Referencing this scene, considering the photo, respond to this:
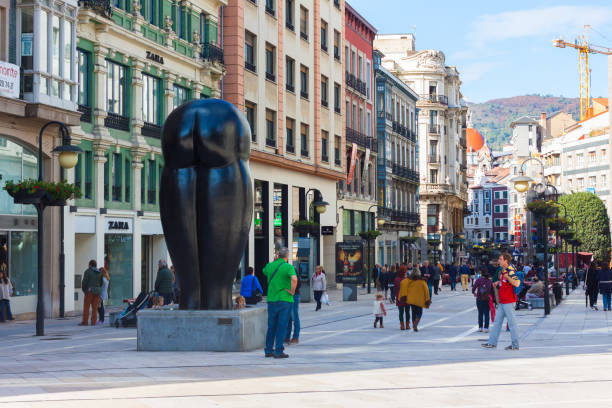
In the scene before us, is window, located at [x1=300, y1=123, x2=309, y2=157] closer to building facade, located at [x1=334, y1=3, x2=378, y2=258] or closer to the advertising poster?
building facade, located at [x1=334, y1=3, x2=378, y2=258]

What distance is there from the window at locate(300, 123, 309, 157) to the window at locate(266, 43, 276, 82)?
16.5 feet

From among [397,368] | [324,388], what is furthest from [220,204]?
[324,388]

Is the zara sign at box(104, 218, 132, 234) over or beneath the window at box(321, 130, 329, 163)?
beneath

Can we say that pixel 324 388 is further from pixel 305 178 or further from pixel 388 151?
pixel 388 151

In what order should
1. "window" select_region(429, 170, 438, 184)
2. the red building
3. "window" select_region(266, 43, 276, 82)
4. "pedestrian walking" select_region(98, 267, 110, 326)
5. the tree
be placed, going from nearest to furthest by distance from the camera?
"pedestrian walking" select_region(98, 267, 110, 326) → "window" select_region(266, 43, 276, 82) → the red building → the tree → "window" select_region(429, 170, 438, 184)

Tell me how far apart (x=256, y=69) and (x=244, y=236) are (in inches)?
1155

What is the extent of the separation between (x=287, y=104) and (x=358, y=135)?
15.1 metres

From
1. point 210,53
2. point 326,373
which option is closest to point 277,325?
point 326,373

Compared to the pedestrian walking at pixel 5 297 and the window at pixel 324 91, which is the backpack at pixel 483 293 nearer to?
the pedestrian walking at pixel 5 297

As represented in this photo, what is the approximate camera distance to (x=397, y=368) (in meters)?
13.5

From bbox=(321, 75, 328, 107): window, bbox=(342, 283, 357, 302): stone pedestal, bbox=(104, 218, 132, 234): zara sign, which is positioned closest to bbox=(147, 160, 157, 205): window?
bbox=(104, 218, 132, 234): zara sign

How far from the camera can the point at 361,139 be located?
64.6 m

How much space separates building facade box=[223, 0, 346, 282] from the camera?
144ft

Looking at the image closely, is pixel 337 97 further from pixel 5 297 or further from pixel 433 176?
pixel 433 176
